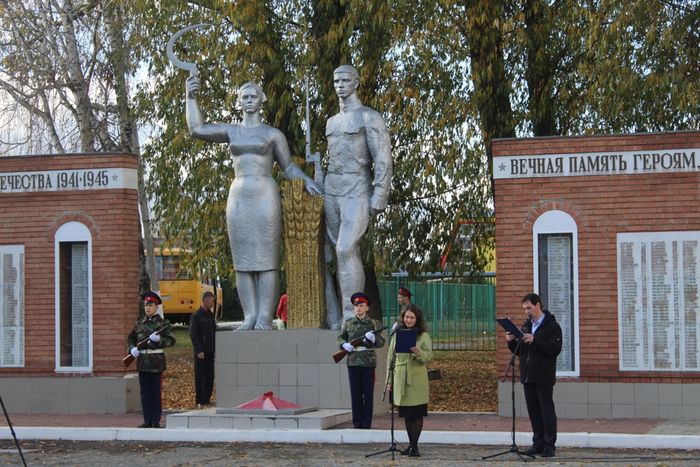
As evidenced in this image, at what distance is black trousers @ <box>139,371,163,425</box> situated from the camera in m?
15.5

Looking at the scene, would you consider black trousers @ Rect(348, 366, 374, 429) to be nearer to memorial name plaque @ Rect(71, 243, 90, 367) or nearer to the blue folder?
the blue folder

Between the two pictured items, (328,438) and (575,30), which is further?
(575,30)

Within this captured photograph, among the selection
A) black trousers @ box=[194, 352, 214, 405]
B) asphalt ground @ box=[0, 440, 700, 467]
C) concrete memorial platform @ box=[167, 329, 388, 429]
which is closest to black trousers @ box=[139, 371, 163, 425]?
concrete memorial platform @ box=[167, 329, 388, 429]

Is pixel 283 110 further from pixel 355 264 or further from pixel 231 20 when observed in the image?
pixel 355 264

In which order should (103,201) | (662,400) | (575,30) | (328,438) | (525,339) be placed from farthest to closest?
(575,30) → (103,201) → (662,400) → (328,438) → (525,339)

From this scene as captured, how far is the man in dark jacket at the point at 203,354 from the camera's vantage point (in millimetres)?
19406

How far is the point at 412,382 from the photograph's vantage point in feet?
42.0

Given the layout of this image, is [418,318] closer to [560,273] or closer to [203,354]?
[560,273]

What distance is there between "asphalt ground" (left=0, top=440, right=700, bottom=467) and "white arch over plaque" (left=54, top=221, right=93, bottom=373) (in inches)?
150

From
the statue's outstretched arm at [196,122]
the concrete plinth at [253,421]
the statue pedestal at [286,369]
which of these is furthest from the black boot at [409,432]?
the statue's outstretched arm at [196,122]

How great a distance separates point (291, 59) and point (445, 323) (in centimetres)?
1568

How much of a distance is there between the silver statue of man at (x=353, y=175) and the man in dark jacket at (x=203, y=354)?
367 cm

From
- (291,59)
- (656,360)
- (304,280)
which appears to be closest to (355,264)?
(304,280)

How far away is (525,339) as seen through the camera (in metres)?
12.6
